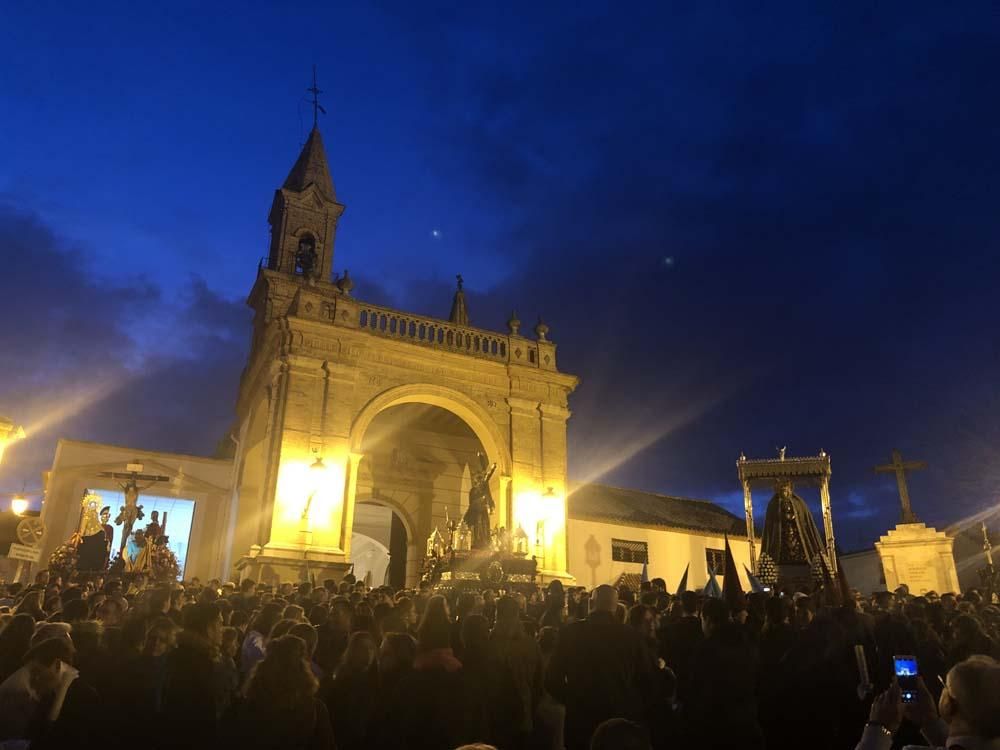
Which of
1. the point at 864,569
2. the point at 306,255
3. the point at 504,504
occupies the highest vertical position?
the point at 306,255

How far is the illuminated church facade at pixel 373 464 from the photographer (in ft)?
57.1

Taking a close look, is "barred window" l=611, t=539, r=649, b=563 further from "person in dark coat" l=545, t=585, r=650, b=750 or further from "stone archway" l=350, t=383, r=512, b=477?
"person in dark coat" l=545, t=585, r=650, b=750

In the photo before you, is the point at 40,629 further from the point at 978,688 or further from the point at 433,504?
the point at 433,504

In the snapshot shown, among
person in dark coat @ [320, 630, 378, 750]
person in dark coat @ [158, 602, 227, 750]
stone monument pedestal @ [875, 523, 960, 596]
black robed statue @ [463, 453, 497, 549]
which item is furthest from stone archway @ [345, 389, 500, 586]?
person in dark coat @ [158, 602, 227, 750]

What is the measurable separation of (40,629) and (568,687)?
11.4 ft

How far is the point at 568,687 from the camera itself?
4996 mm

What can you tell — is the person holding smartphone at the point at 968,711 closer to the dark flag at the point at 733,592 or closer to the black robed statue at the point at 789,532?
the dark flag at the point at 733,592

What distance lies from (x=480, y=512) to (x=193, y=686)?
1388 centimetres

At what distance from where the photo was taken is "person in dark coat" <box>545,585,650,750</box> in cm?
482

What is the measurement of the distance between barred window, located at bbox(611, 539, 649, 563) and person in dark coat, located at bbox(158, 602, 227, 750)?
22.4 metres

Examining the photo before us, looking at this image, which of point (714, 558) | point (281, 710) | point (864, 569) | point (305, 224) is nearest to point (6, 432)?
point (281, 710)

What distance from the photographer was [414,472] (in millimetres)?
23281

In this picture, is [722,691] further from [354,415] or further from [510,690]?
[354,415]

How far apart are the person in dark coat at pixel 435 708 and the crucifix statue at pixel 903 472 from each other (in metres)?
23.2
